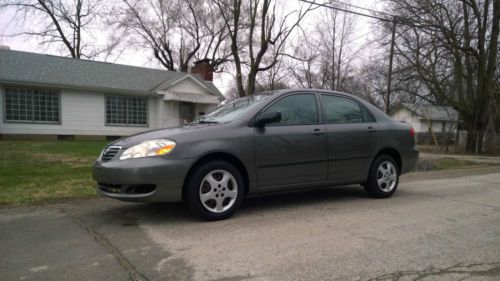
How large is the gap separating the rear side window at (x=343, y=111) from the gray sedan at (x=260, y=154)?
2 cm

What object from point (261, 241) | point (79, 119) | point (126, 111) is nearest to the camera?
point (261, 241)

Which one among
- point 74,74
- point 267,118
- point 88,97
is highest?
point 74,74

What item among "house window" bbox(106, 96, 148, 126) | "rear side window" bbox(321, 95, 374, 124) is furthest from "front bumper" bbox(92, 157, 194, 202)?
"house window" bbox(106, 96, 148, 126)

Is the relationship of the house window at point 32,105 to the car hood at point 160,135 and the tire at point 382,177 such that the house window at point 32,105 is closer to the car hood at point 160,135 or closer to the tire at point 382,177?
the car hood at point 160,135

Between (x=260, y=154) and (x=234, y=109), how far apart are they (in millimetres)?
914

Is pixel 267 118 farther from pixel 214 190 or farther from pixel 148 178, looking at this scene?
pixel 148 178

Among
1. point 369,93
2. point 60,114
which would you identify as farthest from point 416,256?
point 369,93

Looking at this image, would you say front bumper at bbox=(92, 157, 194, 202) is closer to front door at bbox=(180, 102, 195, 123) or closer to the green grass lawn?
the green grass lawn

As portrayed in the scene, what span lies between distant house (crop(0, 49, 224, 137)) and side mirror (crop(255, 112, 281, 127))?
16591 mm

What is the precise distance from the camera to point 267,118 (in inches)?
182

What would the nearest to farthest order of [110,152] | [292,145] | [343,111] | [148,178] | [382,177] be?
[148,178], [110,152], [292,145], [343,111], [382,177]

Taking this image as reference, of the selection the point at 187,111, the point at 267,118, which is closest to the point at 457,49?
the point at 187,111

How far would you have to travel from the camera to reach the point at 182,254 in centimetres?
330

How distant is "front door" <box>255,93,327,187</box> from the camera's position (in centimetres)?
470
